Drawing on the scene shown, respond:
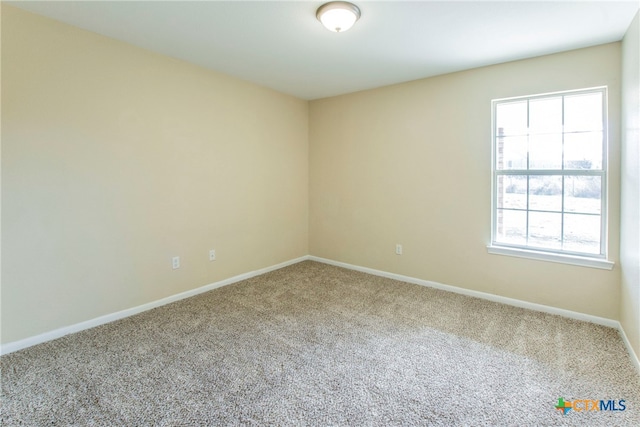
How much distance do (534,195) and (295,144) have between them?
2.99 m

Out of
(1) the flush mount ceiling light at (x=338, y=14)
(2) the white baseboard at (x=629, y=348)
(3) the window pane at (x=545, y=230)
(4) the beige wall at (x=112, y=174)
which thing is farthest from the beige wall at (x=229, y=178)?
(1) the flush mount ceiling light at (x=338, y=14)

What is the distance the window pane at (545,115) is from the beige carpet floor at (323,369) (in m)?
1.76

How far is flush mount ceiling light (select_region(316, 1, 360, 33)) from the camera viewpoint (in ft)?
6.78

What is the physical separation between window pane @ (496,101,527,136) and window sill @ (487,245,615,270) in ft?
3.83

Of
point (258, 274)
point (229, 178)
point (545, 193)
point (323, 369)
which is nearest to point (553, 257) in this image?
point (545, 193)

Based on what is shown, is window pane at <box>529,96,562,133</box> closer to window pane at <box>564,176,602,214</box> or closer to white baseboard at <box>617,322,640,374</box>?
window pane at <box>564,176,602,214</box>

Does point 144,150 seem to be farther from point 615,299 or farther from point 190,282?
point 615,299

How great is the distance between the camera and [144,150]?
289 cm

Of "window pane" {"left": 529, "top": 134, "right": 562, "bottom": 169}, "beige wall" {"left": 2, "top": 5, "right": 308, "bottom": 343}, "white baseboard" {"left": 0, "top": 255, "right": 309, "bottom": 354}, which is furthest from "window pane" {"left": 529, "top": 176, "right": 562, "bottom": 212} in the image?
"white baseboard" {"left": 0, "top": 255, "right": 309, "bottom": 354}

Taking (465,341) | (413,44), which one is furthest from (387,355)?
(413,44)

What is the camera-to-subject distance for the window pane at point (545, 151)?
291 cm

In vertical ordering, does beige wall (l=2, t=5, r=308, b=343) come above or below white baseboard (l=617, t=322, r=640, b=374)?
above

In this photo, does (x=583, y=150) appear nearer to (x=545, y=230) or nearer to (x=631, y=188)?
(x=631, y=188)

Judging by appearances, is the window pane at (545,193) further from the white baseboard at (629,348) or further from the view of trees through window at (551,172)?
the white baseboard at (629,348)
